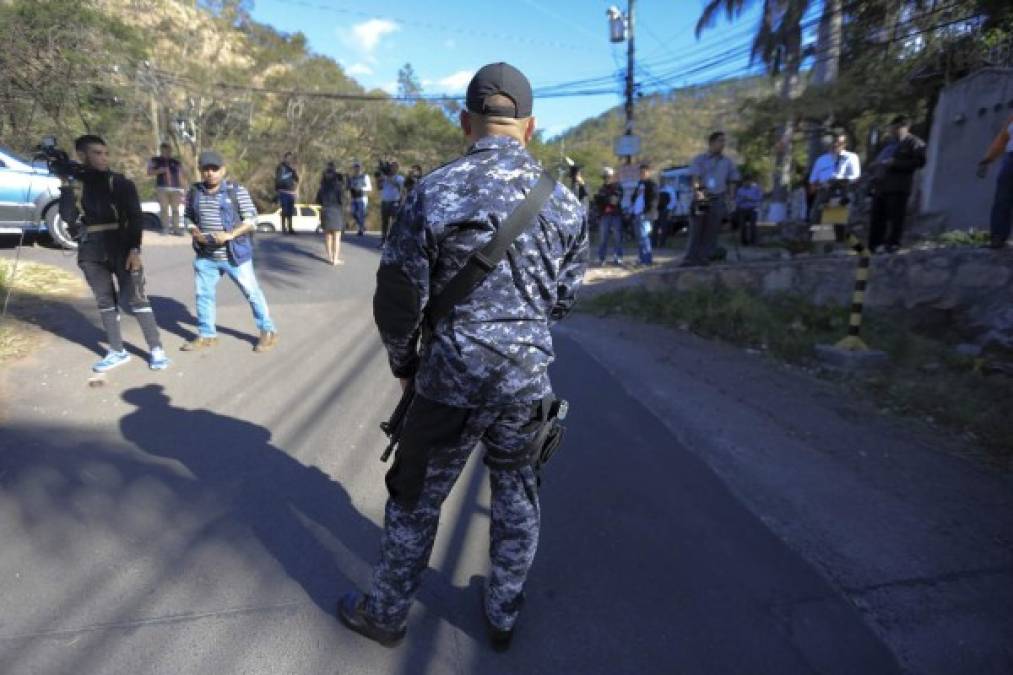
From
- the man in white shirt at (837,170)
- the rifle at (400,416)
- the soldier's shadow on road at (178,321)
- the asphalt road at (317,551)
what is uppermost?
the man in white shirt at (837,170)

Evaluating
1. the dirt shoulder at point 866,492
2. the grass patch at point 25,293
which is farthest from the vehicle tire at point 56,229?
the dirt shoulder at point 866,492

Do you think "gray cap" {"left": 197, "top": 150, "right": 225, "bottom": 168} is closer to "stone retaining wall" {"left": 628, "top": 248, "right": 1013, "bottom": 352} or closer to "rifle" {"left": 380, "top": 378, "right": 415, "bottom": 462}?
"rifle" {"left": 380, "top": 378, "right": 415, "bottom": 462}

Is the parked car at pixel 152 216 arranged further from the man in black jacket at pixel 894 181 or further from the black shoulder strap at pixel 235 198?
the man in black jacket at pixel 894 181

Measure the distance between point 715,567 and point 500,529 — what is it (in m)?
1.18

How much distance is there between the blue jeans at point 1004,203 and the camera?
20.7 ft

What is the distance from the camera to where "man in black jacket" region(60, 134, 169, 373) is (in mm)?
4695

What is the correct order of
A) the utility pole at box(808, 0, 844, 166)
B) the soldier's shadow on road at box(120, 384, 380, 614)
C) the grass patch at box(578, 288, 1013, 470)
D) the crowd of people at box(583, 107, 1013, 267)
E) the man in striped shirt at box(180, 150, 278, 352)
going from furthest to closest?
the utility pole at box(808, 0, 844, 166)
the crowd of people at box(583, 107, 1013, 267)
the man in striped shirt at box(180, 150, 278, 352)
the grass patch at box(578, 288, 1013, 470)
the soldier's shadow on road at box(120, 384, 380, 614)

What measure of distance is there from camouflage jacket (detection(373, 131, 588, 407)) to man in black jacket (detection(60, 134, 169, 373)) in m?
3.98

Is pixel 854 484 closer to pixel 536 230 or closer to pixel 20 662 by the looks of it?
pixel 536 230

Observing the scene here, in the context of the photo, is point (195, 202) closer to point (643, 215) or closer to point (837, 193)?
point (643, 215)

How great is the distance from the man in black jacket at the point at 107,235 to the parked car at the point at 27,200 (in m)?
6.33

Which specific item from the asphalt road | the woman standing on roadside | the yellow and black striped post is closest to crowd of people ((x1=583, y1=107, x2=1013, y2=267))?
the yellow and black striped post

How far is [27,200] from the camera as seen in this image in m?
10.0

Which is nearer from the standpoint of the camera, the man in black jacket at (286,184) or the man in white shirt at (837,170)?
the man in white shirt at (837,170)
